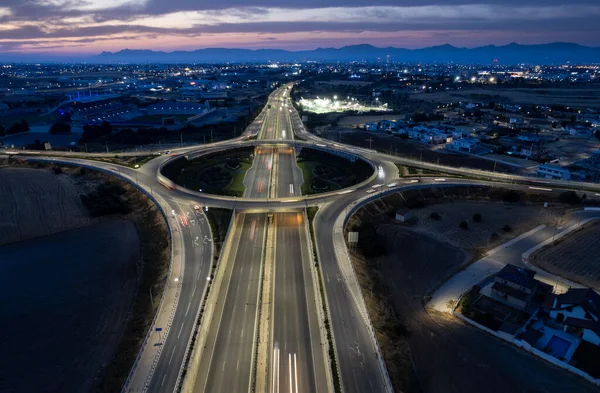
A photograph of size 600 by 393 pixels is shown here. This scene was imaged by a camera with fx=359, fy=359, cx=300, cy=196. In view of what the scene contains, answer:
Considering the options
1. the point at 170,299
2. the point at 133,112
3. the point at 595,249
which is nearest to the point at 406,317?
the point at 170,299

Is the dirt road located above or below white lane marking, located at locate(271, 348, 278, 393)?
below

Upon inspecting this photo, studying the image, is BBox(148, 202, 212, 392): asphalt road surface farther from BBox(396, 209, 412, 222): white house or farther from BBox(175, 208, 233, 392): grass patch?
BBox(396, 209, 412, 222): white house

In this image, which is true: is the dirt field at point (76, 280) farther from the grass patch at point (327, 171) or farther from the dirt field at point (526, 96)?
the dirt field at point (526, 96)

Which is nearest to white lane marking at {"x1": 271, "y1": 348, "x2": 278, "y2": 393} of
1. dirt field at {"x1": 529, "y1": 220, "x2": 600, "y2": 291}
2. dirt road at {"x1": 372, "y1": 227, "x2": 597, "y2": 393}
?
dirt road at {"x1": 372, "y1": 227, "x2": 597, "y2": 393}

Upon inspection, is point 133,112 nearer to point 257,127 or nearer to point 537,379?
point 257,127

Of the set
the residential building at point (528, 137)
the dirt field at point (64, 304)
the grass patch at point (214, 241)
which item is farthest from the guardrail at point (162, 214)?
the residential building at point (528, 137)

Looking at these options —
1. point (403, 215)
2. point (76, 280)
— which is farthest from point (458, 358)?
point (76, 280)
